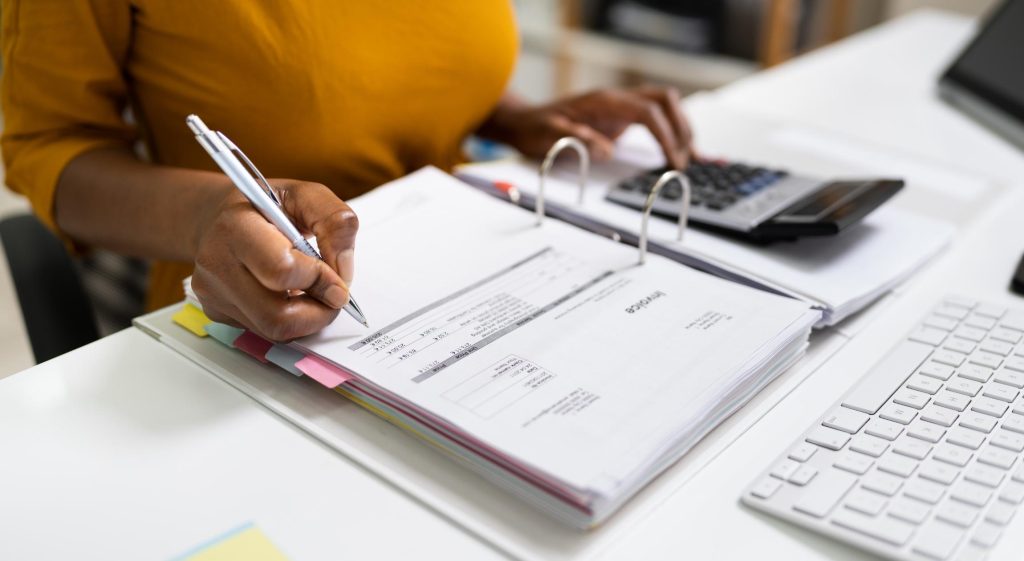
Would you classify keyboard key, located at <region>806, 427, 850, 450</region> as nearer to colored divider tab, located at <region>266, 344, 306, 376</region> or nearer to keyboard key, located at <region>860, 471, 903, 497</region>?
keyboard key, located at <region>860, 471, 903, 497</region>

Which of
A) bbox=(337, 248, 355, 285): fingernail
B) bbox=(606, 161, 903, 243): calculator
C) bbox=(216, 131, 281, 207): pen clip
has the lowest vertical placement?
bbox=(606, 161, 903, 243): calculator

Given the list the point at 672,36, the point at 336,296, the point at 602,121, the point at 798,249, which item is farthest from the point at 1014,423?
the point at 672,36

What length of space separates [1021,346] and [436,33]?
0.55 metres

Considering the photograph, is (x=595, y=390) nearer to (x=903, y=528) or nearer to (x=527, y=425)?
(x=527, y=425)

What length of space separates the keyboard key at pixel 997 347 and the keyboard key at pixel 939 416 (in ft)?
0.31

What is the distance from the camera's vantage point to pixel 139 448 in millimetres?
481

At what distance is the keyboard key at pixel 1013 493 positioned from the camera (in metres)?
0.44

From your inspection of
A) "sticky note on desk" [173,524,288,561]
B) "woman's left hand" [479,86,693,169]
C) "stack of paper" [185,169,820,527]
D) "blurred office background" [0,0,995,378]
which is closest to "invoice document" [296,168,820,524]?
"stack of paper" [185,169,820,527]

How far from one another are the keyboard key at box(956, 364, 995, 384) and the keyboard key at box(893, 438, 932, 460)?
9 centimetres

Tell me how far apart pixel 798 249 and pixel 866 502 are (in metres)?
0.30

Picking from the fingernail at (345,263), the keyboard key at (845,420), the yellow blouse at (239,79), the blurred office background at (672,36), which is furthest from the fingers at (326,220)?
the blurred office background at (672,36)

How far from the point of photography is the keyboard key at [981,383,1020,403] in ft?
1.71

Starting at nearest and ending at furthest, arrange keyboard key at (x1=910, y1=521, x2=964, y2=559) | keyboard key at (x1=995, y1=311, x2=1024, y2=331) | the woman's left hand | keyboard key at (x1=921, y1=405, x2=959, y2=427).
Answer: keyboard key at (x1=910, y1=521, x2=964, y2=559) → keyboard key at (x1=921, y1=405, x2=959, y2=427) → keyboard key at (x1=995, y1=311, x2=1024, y2=331) → the woman's left hand

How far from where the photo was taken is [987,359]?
0.56 meters
